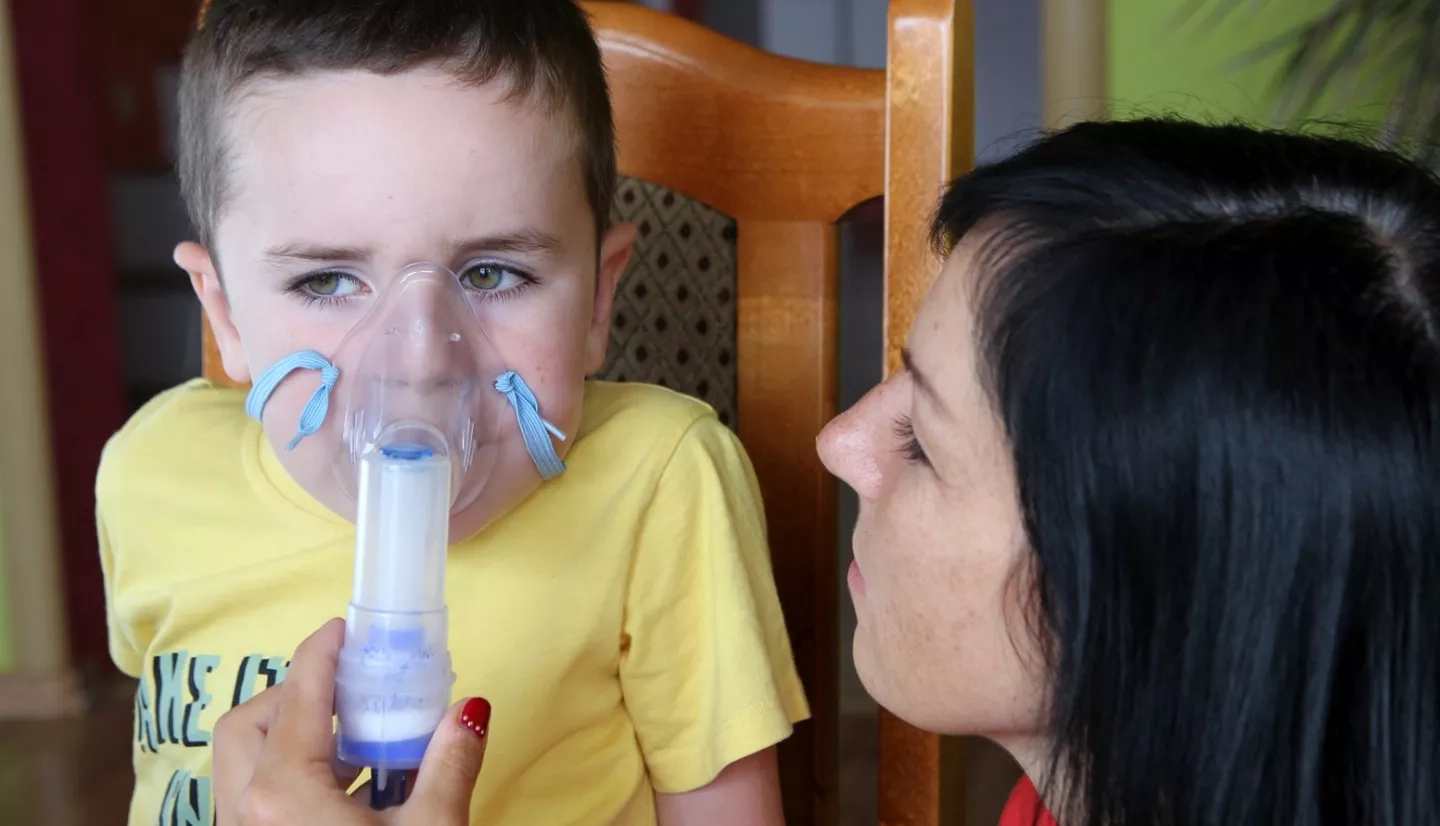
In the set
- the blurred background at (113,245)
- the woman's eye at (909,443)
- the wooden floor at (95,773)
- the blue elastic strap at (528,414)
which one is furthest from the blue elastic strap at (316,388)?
the wooden floor at (95,773)

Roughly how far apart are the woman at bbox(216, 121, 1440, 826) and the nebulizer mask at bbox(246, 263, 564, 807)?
0.26m

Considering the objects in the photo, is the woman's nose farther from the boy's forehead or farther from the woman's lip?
the boy's forehead

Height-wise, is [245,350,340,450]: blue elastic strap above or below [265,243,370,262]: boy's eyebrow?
below

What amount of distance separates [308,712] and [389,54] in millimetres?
382

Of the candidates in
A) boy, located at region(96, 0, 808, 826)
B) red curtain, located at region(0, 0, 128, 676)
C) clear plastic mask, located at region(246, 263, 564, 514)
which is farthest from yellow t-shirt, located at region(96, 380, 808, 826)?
red curtain, located at region(0, 0, 128, 676)

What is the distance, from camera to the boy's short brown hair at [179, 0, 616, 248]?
74cm

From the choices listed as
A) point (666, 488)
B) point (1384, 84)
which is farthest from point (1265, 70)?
point (666, 488)

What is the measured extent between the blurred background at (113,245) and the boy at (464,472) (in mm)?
1123

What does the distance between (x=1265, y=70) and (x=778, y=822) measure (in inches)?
58.7

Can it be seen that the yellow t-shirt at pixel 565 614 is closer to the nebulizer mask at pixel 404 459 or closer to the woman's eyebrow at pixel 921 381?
the nebulizer mask at pixel 404 459

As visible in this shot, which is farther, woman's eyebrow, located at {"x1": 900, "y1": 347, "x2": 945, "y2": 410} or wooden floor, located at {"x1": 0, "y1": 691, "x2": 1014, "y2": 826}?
wooden floor, located at {"x1": 0, "y1": 691, "x2": 1014, "y2": 826}

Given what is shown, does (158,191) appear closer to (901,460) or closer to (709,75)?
(709,75)

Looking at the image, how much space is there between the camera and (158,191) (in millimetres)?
2498

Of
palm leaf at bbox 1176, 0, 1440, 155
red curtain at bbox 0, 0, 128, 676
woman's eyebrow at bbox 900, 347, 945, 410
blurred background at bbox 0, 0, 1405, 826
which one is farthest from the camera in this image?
red curtain at bbox 0, 0, 128, 676
